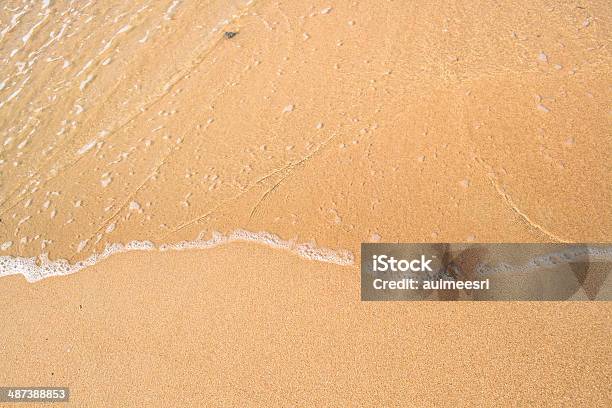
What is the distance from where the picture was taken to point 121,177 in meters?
3.95

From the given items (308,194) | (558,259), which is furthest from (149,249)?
(558,259)

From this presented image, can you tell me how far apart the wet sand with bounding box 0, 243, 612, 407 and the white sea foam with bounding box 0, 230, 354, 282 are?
0.08 metres

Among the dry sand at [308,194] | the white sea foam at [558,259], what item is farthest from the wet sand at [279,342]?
the white sea foam at [558,259]

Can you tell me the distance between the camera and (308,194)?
3430 millimetres

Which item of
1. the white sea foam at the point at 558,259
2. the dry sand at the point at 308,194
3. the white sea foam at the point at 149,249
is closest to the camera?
the dry sand at the point at 308,194

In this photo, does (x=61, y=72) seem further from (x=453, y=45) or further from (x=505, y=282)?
(x=505, y=282)

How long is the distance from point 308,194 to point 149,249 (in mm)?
1190

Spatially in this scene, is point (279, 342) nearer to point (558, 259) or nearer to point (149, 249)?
point (149, 249)

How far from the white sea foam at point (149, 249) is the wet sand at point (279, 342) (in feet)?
0.25

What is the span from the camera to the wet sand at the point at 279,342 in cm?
251

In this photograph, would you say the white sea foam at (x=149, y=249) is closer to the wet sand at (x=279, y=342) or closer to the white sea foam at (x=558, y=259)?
the wet sand at (x=279, y=342)

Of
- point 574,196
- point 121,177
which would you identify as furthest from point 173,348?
point 574,196

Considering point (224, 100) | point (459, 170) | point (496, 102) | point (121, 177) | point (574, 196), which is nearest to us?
point (574, 196)

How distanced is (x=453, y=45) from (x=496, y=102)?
78 cm
